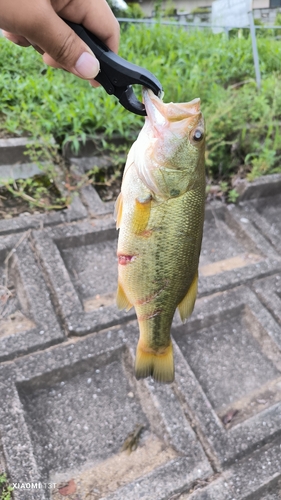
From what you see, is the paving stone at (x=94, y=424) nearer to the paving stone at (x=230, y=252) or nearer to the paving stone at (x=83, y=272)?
the paving stone at (x=83, y=272)

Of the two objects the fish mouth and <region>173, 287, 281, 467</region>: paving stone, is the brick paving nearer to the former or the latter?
<region>173, 287, 281, 467</region>: paving stone

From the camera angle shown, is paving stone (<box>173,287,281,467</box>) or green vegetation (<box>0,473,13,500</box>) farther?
paving stone (<box>173,287,281,467</box>)

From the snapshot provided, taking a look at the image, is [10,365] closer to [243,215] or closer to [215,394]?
[215,394]

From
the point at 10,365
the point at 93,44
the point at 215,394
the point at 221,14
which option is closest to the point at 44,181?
the point at 10,365

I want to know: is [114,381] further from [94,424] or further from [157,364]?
[157,364]

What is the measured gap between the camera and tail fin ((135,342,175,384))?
1831mm

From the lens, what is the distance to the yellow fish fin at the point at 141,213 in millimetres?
1521

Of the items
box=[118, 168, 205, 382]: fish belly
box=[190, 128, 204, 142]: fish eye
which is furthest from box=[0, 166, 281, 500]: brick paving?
box=[190, 128, 204, 142]: fish eye

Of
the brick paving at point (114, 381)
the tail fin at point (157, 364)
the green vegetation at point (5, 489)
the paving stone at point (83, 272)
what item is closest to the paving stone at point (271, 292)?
the brick paving at point (114, 381)

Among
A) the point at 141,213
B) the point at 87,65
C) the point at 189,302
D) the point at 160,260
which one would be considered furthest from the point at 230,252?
the point at 87,65

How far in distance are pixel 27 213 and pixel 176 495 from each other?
209 centimetres

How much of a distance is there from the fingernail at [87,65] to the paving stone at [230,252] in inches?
69.0

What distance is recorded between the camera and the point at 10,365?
2.24m

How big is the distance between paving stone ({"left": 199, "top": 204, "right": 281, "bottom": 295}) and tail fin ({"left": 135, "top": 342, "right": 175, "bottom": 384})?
1.04 meters
